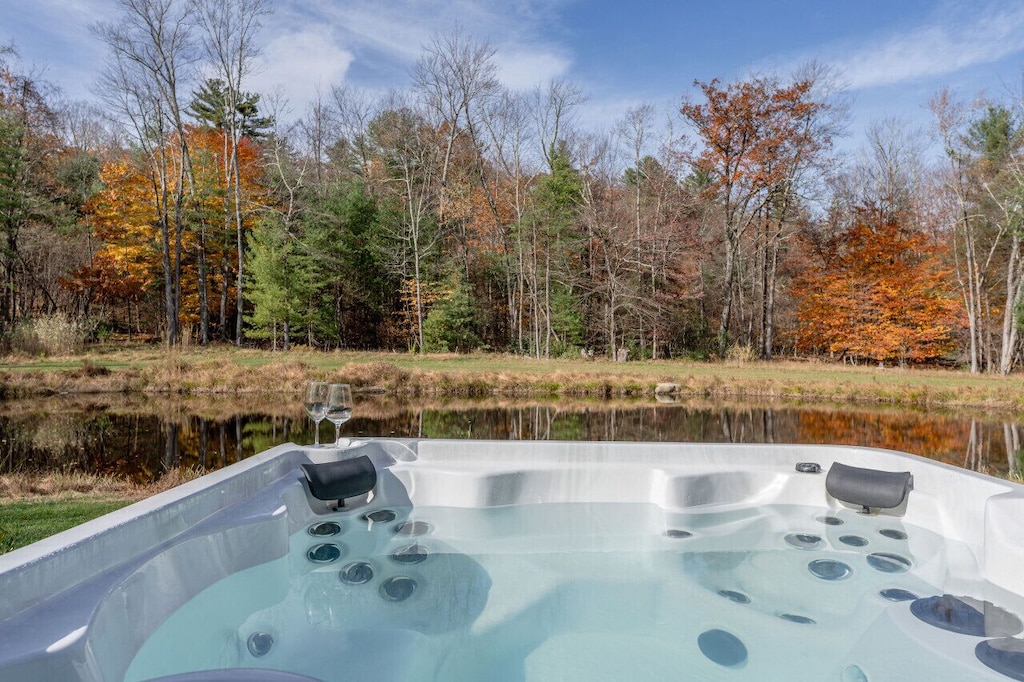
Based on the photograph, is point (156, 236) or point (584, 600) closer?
point (584, 600)

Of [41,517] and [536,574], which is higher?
Result: [41,517]

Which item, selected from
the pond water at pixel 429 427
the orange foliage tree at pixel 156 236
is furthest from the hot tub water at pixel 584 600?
the orange foliage tree at pixel 156 236

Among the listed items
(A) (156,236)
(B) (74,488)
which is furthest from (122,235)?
(B) (74,488)

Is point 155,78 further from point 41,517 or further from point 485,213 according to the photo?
point 41,517

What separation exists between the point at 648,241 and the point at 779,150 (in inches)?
165

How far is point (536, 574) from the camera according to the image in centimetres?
248

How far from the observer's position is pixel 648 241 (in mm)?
17156

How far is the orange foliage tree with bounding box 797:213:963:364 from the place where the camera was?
1582cm

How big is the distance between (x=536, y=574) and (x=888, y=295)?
17088mm

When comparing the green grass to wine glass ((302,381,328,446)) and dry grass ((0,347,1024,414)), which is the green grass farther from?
dry grass ((0,347,1024,414))

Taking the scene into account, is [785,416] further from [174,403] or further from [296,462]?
[174,403]

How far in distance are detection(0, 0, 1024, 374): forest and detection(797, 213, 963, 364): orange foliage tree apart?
0.07 m

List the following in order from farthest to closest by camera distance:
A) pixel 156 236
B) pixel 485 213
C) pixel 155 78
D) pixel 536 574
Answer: pixel 485 213
pixel 156 236
pixel 155 78
pixel 536 574

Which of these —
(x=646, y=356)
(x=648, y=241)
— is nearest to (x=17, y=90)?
(x=648, y=241)
